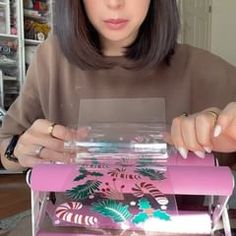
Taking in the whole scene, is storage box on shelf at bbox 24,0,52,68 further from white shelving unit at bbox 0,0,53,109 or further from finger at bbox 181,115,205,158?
finger at bbox 181,115,205,158

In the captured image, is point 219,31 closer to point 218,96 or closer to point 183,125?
point 218,96

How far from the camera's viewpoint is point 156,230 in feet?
1.07

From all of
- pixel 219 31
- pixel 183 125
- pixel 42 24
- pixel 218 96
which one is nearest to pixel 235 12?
pixel 219 31

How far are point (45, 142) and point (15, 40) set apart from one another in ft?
8.78

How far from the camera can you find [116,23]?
62 cm

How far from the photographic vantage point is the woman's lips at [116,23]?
62cm

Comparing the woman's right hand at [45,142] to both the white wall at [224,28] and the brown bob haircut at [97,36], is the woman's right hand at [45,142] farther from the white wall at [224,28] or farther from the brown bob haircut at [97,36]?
the white wall at [224,28]

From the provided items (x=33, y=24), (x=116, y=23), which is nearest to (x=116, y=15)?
(x=116, y=23)

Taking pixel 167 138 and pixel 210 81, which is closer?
pixel 167 138

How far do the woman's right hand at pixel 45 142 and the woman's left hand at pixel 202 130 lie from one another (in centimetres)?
11

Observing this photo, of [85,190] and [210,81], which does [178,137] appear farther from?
[210,81]

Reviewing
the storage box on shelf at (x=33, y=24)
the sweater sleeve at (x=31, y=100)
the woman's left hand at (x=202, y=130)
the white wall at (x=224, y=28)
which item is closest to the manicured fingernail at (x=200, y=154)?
the woman's left hand at (x=202, y=130)

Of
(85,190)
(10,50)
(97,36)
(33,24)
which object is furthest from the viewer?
(33,24)

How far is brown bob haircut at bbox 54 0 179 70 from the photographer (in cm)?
68
